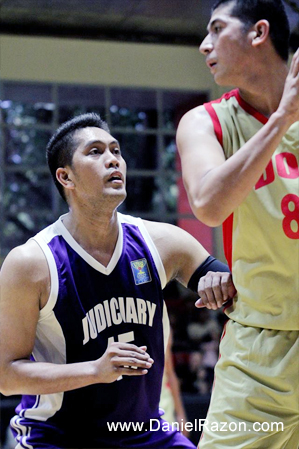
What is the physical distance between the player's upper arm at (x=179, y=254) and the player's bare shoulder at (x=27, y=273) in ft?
1.69

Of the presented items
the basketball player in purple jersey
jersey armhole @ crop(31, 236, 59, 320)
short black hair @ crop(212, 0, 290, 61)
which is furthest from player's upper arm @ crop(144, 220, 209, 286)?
short black hair @ crop(212, 0, 290, 61)

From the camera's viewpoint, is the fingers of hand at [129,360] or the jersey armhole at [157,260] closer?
the fingers of hand at [129,360]

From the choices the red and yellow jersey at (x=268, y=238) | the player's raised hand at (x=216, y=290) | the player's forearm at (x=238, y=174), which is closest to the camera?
the player's forearm at (x=238, y=174)

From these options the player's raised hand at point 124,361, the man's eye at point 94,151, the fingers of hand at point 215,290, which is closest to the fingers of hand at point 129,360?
the player's raised hand at point 124,361

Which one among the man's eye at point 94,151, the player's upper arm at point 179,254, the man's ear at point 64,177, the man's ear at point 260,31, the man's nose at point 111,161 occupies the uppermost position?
the man's ear at point 260,31

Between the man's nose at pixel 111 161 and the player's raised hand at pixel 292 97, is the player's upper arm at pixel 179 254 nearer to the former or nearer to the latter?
the man's nose at pixel 111 161

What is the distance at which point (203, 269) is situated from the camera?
2969mm

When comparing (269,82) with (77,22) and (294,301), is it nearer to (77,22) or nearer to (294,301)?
(294,301)

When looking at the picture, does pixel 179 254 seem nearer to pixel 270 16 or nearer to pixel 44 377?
pixel 44 377

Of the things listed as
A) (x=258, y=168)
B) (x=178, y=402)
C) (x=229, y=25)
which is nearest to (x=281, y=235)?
(x=258, y=168)

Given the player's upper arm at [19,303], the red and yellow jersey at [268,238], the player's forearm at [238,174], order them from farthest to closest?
the player's upper arm at [19,303]
the red and yellow jersey at [268,238]
the player's forearm at [238,174]

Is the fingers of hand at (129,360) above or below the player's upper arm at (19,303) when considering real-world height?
below

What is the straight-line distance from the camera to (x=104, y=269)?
2.96 metres

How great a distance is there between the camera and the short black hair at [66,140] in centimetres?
314
